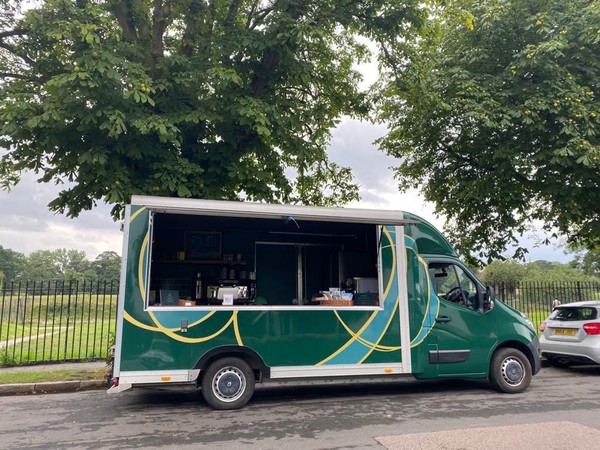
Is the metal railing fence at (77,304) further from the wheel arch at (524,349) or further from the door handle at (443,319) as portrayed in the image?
the door handle at (443,319)

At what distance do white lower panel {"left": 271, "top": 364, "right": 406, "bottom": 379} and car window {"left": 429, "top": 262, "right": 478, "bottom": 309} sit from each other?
4.83 ft

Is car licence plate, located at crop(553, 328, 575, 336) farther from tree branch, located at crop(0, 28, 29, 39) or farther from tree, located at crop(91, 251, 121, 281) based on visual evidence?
tree branch, located at crop(0, 28, 29, 39)

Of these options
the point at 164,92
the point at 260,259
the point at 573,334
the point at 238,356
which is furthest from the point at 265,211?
the point at 573,334

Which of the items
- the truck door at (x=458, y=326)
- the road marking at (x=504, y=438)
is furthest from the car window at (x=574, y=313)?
the road marking at (x=504, y=438)

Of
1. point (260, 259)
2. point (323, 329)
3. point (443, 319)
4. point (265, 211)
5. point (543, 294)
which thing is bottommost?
point (323, 329)

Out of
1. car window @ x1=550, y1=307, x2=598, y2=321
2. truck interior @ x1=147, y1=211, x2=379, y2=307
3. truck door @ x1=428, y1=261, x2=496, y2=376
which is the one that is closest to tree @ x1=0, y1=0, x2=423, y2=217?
truck interior @ x1=147, y1=211, x2=379, y2=307

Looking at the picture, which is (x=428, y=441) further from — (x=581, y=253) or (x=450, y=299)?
(x=581, y=253)

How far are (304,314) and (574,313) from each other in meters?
6.44

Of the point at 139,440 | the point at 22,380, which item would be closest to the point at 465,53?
the point at 139,440

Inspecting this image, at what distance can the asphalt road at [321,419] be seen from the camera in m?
4.97

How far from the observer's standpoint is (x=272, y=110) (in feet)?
26.1

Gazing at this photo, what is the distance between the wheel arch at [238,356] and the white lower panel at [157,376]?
154 millimetres

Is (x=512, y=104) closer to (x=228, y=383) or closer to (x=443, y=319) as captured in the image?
(x=443, y=319)

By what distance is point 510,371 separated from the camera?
7430 mm
